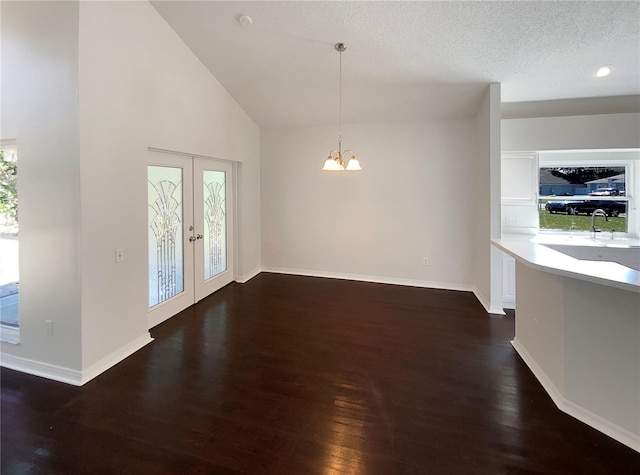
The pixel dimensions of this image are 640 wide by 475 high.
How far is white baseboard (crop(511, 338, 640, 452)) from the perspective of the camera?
6.35ft

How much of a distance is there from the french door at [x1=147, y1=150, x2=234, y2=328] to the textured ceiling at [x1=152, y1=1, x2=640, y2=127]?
140 cm

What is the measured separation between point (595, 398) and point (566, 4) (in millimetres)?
3101

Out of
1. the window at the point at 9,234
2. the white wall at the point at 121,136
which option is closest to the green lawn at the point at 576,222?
the white wall at the point at 121,136

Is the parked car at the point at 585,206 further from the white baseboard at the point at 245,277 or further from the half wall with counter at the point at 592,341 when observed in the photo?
the white baseboard at the point at 245,277

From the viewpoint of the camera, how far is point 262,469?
5.90 ft

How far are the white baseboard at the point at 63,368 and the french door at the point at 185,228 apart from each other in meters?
0.74

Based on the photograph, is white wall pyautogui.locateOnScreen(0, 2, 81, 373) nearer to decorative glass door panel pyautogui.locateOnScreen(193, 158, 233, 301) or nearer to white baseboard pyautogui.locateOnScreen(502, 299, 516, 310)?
decorative glass door panel pyautogui.locateOnScreen(193, 158, 233, 301)

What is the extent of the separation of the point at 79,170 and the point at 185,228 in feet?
5.70

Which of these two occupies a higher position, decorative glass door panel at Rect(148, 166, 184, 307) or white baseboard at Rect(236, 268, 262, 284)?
decorative glass door panel at Rect(148, 166, 184, 307)

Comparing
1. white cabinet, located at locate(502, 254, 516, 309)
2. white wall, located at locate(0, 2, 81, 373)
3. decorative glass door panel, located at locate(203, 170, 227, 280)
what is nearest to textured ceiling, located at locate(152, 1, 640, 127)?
white wall, located at locate(0, 2, 81, 373)

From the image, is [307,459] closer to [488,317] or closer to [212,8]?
[488,317]

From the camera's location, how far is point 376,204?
18.1ft

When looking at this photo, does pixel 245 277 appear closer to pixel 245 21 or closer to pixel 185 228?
pixel 185 228

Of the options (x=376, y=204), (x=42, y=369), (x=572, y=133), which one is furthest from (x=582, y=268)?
(x=42, y=369)
